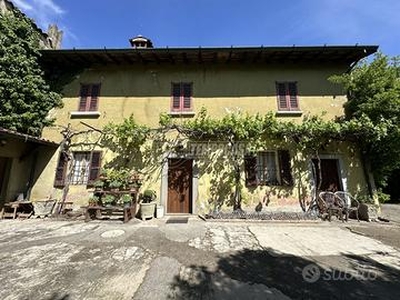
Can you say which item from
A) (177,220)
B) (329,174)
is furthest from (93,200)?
(329,174)

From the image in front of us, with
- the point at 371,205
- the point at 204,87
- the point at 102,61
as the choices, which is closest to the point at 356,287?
the point at 371,205

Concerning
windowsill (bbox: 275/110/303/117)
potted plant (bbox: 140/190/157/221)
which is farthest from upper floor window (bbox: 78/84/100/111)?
windowsill (bbox: 275/110/303/117)

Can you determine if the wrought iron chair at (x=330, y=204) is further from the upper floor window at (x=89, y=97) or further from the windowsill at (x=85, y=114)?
the upper floor window at (x=89, y=97)

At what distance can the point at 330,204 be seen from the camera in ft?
24.5

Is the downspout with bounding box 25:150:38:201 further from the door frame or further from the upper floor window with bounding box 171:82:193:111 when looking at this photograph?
the upper floor window with bounding box 171:82:193:111

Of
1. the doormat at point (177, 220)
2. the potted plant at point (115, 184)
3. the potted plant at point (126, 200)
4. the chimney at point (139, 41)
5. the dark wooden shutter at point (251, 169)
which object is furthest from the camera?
the chimney at point (139, 41)

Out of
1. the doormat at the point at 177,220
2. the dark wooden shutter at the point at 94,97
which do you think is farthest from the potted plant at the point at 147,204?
the dark wooden shutter at the point at 94,97

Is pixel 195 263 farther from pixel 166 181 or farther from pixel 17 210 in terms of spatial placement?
pixel 17 210

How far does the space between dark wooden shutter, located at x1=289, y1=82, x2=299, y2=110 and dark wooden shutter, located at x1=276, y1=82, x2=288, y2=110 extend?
0.21m

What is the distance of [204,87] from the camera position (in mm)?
9031

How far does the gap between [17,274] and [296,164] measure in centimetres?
837

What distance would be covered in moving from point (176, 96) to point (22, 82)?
5846 mm

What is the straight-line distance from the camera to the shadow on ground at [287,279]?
9.21 feet

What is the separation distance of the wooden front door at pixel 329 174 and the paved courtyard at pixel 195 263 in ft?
7.62
